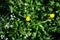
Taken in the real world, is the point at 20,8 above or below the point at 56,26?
above

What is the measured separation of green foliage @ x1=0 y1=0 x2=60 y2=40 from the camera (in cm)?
369

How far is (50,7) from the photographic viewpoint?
3.87 metres

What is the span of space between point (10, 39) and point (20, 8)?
1.91 ft

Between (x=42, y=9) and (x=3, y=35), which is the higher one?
(x=42, y=9)

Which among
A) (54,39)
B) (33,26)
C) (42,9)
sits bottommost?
(54,39)

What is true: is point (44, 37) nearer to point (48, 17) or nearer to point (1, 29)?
point (48, 17)

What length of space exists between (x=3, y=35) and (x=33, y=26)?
1.78 ft

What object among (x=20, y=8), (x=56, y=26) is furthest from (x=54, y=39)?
(x=20, y=8)

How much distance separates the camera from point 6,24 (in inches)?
148

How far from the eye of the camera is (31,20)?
377 centimetres

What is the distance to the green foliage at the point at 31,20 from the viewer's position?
3.69 metres

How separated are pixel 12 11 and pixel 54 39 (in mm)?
907

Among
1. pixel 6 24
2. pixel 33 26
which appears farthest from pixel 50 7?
pixel 6 24

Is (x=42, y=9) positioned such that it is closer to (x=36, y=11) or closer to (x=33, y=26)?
(x=36, y=11)
